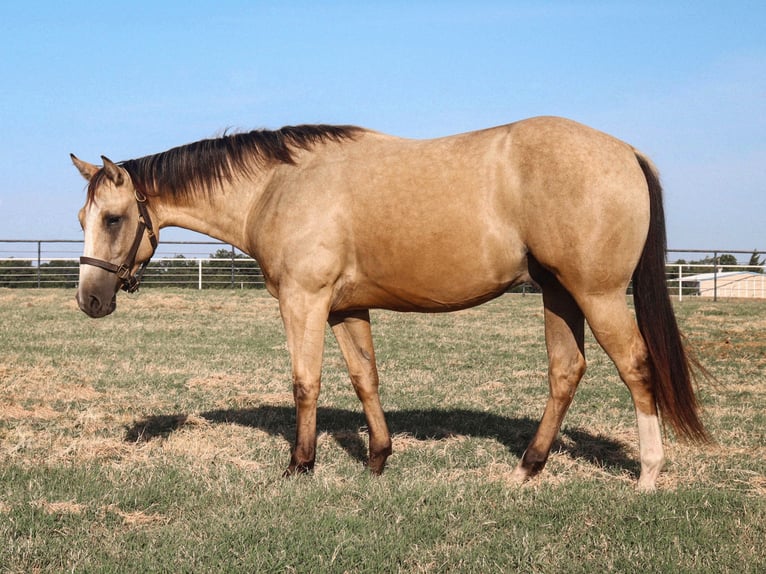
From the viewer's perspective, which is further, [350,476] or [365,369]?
[365,369]

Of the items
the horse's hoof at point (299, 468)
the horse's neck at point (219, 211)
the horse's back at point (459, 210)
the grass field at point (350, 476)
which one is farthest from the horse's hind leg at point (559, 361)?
the horse's neck at point (219, 211)

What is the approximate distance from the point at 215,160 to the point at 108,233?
890 mm

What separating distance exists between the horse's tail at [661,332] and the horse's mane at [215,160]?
6.73 feet

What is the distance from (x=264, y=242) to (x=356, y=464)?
1.64 metres

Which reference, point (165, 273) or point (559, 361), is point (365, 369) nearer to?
point (559, 361)

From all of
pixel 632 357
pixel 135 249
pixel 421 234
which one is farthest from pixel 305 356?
pixel 632 357

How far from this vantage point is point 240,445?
538cm

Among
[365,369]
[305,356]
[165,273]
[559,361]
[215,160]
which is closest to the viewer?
[305,356]

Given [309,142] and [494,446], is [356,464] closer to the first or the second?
[494,446]

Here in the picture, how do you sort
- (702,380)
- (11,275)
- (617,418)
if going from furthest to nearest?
(11,275) → (702,380) → (617,418)

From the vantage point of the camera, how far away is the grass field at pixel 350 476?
3113 mm

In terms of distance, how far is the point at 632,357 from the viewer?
4.18m

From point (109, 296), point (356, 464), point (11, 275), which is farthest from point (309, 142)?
point (11, 275)

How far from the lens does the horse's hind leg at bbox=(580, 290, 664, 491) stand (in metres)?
4.12
